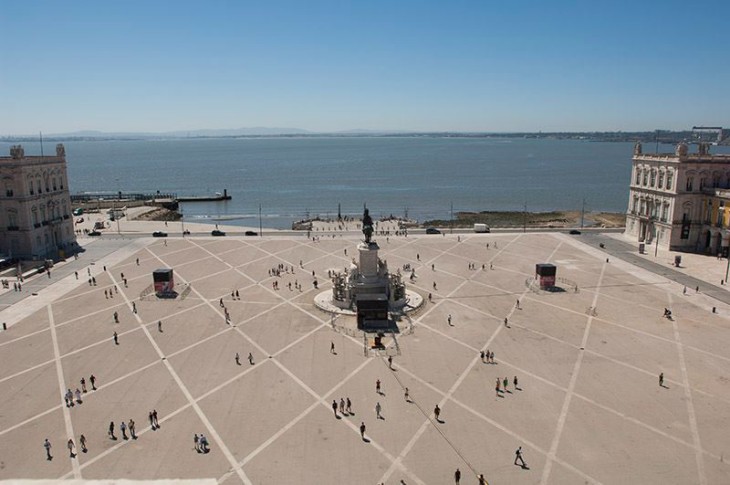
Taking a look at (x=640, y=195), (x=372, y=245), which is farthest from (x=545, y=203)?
(x=372, y=245)

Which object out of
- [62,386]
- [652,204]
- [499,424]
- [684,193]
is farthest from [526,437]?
[652,204]

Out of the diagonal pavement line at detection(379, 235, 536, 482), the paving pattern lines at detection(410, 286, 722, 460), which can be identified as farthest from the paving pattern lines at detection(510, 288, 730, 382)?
the diagonal pavement line at detection(379, 235, 536, 482)

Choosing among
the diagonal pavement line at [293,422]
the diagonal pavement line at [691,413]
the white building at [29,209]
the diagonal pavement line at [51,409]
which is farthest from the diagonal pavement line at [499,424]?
the white building at [29,209]

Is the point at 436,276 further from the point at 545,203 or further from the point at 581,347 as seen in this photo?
the point at 545,203

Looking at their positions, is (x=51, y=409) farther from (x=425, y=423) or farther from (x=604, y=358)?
(x=604, y=358)

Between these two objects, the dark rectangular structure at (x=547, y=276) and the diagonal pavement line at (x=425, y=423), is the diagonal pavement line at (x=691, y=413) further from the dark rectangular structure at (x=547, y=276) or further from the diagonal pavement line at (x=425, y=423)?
the dark rectangular structure at (x=547, y=276)
